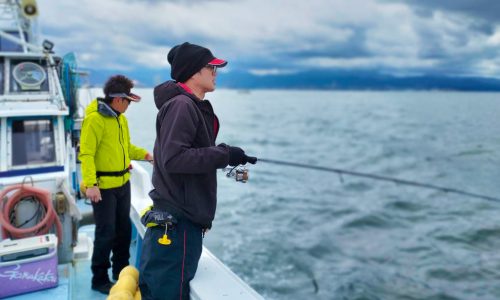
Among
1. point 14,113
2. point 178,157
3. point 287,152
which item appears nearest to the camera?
point 178,157

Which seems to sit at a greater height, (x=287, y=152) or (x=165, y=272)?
(x=165, y=272)

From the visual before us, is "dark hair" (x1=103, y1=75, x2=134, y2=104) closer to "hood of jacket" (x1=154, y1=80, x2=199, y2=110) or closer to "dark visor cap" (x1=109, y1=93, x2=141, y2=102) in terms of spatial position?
"dark visor cap" (x1=109, y1=93, x2=141, y2=102)

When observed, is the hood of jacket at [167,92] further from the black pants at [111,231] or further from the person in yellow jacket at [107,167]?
the black pants at [111,231]

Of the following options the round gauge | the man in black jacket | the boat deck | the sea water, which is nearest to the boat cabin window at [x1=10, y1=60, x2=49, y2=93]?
the round gauge

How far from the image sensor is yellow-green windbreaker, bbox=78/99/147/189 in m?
3.32

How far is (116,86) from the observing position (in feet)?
11.3

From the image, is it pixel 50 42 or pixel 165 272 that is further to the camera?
pixel 50 42

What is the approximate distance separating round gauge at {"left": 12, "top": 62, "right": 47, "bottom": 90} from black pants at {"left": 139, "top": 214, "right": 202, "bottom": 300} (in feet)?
12.6

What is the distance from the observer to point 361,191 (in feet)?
45.3

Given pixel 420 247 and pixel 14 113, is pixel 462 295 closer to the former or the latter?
pixel 420 247

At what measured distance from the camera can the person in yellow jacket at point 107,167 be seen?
131 inches

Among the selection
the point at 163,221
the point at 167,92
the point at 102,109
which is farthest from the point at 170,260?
the point at 102,109

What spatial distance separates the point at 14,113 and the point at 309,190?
10674mm

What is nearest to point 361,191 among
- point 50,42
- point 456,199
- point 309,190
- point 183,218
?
point 309,190
